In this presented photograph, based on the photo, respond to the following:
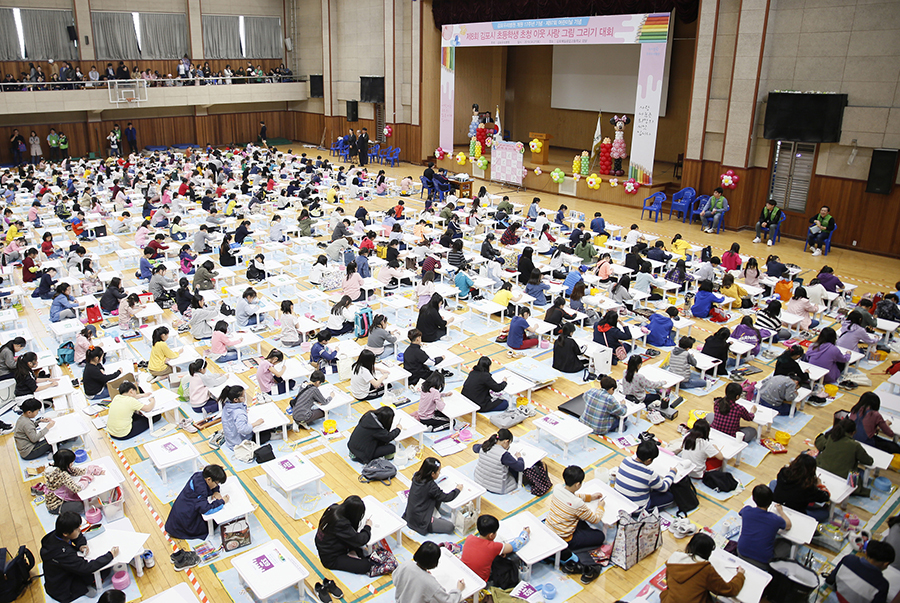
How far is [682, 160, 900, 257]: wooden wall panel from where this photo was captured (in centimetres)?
1962

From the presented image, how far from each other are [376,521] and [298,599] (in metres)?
1.17

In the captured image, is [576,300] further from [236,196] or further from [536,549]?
[236,196]

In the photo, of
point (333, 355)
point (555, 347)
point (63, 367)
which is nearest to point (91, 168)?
point (63, 367)

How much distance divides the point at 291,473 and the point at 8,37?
111 ft

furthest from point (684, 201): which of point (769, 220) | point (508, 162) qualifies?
point (508, 162)

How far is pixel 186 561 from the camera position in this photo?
783cm

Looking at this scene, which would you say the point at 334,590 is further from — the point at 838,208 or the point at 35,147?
the point at 35,147

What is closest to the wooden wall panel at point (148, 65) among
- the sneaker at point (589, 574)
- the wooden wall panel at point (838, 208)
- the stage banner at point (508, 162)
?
the stage banner at point (508, 162)

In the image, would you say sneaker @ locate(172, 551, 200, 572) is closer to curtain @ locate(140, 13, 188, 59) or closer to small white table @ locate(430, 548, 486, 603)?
small white table @ locate(430, 548, 486, 603)

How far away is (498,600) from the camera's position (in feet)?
22.4

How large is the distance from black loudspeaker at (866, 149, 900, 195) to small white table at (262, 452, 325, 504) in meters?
18.1

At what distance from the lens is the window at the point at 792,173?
2081 cm

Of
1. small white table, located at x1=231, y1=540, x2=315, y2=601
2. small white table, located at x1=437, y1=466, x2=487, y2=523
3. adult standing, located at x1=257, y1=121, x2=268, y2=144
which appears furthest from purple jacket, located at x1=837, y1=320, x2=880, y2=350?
adult standing, located at x1=257, y1=121, x2=268, y2=144

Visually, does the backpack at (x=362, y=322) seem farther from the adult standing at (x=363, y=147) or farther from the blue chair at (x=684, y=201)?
the adult standing at (x=363, y=147)
